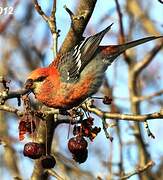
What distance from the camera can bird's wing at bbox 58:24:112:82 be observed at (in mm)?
2514

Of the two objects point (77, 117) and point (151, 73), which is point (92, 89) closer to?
point (77, 117)

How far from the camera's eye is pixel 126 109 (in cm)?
454

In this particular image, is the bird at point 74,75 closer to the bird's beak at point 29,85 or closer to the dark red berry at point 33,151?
the bird's beak at point 29,85

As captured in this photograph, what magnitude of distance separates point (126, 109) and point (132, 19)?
2.98ft

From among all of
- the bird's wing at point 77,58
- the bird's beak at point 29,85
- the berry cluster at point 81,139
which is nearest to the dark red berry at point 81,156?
the berry cluster at point 81,139

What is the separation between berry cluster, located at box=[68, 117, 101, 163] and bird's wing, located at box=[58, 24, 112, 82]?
A: 419 millimetres

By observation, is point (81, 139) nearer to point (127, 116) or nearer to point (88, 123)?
point (88, 123)

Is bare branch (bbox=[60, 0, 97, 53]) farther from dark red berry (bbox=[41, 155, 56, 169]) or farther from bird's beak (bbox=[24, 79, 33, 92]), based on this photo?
dark red berry (bbox=[41, 155, 56, 169])

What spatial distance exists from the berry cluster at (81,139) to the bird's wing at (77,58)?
419 mm

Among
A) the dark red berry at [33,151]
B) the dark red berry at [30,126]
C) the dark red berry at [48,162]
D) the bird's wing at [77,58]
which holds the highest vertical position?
the bird's wing at [77,58]

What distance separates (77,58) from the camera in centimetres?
274

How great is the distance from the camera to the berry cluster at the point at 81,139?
2.07 metres

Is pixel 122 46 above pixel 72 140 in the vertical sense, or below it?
above

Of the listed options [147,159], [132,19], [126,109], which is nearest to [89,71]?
[147,159]
